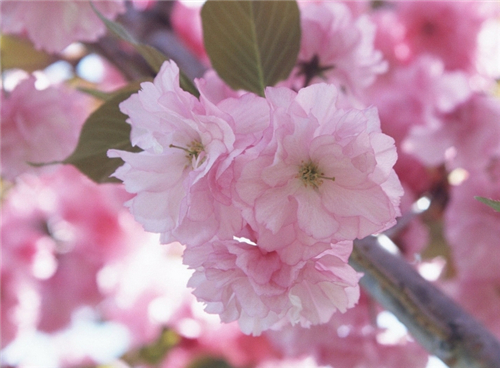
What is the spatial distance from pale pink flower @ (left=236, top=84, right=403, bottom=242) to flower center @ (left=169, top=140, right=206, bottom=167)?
4 cm

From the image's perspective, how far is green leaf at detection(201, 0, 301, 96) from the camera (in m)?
0.53

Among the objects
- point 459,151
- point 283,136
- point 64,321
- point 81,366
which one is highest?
point 283,136

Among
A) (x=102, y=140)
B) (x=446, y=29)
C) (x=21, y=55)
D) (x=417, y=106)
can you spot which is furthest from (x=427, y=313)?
(x=21, y=55)

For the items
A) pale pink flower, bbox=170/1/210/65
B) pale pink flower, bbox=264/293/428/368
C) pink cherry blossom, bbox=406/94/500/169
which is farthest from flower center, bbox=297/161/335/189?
pale pink flower, bbox=170/1/210/65

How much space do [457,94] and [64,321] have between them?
0.95 meters

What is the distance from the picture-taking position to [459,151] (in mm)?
905

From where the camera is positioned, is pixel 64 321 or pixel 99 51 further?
pixel 64 321

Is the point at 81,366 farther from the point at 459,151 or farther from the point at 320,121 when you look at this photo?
the point at 320,121

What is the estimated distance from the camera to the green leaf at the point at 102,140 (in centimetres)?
51

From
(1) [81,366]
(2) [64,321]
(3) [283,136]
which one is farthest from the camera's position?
(1) [81,366]

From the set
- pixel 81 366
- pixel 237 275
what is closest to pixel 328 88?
pixel 237 275

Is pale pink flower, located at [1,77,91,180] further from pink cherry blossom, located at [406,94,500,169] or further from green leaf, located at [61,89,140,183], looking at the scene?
pink cherry blossom, located at [406,94,500,169]

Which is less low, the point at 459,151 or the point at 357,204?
the point at 357,204

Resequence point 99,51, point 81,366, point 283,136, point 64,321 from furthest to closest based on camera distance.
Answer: point 81,366 < point 64,321 < point 99,51 < point 283,136
